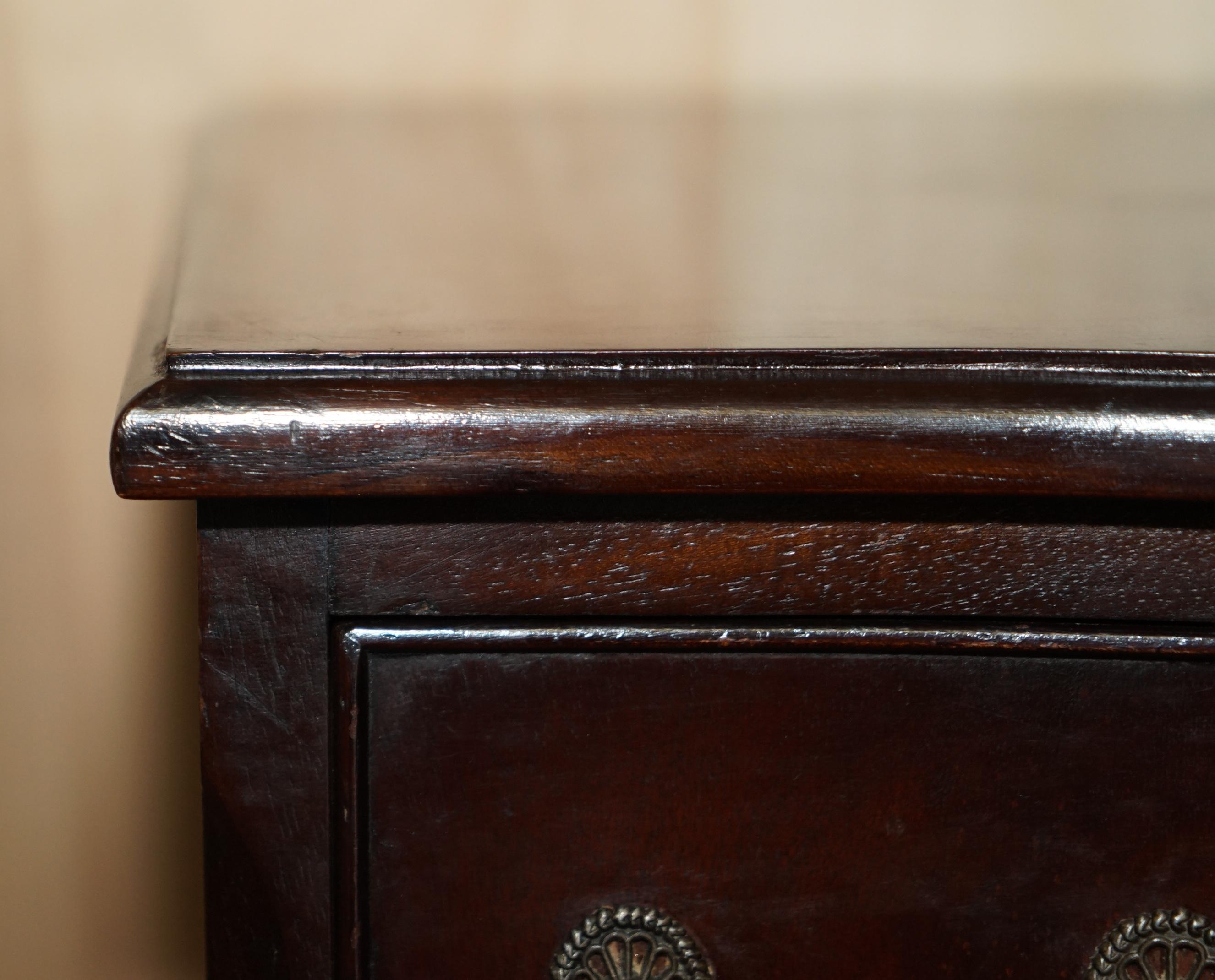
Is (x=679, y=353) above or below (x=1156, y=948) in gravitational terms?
above

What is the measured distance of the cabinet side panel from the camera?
288 mm

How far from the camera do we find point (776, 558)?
294mm

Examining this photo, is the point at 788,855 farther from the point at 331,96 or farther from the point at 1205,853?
the point at 331,96

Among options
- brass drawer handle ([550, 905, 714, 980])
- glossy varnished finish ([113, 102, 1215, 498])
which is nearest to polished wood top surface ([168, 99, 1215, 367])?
glossy varnished finish ([113, 102, 1215, 498])

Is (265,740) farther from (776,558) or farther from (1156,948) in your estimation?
(1156,948)

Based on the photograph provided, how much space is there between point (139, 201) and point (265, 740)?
50 cm

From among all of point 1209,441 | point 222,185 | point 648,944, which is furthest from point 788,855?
point 222,185

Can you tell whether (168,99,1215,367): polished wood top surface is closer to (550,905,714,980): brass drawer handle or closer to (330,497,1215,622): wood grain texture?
(330,497,1215,622): wood grain texture

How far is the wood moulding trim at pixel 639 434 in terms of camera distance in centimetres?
26

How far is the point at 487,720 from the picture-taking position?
29 cm

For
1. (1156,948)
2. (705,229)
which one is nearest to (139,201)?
(705,229)

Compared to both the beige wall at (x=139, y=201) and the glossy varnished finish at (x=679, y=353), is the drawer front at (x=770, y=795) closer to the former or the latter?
the glossy varnished finish at (x=679, y=353)

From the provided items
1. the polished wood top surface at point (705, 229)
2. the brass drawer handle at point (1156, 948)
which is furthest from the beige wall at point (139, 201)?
the brass drawer handle at point (1156, 948)

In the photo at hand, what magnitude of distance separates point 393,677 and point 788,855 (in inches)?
4.6
